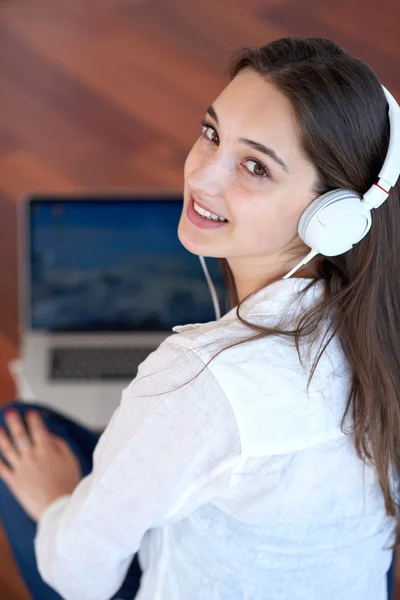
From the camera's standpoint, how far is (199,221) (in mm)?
991

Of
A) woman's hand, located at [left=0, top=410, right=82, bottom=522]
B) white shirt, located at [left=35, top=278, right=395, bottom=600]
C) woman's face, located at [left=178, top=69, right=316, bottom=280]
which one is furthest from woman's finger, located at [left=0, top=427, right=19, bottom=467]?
woman's face, located at [left=178, top=69, right=316, bottom=280]

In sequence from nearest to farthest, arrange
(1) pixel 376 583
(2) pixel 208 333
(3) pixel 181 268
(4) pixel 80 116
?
(2) pixel 208 333 < (1) pixel 376 583 < (3) pixel 181 268 < (4) pixel 80 116

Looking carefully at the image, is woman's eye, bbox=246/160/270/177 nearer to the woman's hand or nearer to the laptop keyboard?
the woman's hand

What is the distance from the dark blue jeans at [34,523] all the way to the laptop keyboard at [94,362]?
23 centimetres

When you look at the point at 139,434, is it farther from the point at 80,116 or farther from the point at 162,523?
the point at 80,116

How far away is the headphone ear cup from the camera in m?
0.87

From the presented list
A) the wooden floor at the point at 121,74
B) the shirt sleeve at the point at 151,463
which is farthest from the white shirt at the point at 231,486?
the wooden floor at the point at 121,74

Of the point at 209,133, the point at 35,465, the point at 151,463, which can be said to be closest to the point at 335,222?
the point at 209,133

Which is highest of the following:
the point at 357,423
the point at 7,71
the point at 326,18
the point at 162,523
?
the point at 326,18

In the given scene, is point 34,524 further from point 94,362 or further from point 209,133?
point 209,133

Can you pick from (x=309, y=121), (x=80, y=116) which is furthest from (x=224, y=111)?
(x=80, y=116)

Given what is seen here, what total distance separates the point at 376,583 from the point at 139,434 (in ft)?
1.53

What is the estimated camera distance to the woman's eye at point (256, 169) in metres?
0.93

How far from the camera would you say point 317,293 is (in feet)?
3.09
